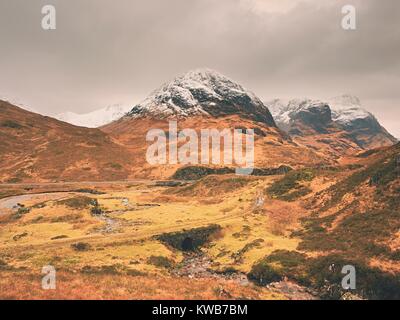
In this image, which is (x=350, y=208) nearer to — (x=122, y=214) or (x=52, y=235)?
(x=122, y=214)

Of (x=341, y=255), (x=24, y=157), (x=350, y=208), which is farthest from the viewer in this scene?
(x=24, y=157)

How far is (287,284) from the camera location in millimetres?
46250

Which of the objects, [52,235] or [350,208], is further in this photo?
[350,208]

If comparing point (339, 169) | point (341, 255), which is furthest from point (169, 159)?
point (341, 255)

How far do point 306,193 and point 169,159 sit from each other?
12005 centimetres

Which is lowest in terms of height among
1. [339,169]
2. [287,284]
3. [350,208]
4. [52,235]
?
[287,284]

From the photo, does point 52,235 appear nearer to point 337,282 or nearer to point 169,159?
point 337,282

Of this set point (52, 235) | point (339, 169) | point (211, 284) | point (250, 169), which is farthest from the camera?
point (250, 169)

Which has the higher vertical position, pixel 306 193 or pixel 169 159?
pixel 169 159

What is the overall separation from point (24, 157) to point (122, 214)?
Answer: 134 meters

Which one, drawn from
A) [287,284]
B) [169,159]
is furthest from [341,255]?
[169,159]
